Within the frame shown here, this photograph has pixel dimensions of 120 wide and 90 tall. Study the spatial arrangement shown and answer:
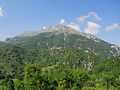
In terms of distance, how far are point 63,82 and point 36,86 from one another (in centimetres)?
1788

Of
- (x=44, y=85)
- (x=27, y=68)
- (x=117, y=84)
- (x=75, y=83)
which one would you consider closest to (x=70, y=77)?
(x=75, y=83)

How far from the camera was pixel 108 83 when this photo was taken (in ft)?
501

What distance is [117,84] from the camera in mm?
152000

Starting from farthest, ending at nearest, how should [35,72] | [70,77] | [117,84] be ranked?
1. [117,84]
2. [70,77]
3. [35,72]

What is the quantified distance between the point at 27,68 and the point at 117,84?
249 feet

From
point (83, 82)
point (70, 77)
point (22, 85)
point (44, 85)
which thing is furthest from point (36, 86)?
point (83, 82)

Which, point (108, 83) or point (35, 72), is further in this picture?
point (108, 83)

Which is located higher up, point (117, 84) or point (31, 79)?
point (31, 79)

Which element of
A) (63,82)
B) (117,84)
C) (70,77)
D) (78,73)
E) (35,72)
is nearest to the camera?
(35,72)

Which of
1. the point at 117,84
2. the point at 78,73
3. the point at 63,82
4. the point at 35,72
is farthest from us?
the point at 117,84

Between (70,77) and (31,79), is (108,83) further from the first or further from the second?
(31,79)

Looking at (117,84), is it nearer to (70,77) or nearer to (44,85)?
(70,77)

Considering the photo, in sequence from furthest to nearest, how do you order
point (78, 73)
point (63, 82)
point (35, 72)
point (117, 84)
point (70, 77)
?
1. point (117, 84)
2. point (78, 73)
3. point (70, 77)
4. point (63, 82)
5. point (35, 72)

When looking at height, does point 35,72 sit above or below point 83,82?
above
